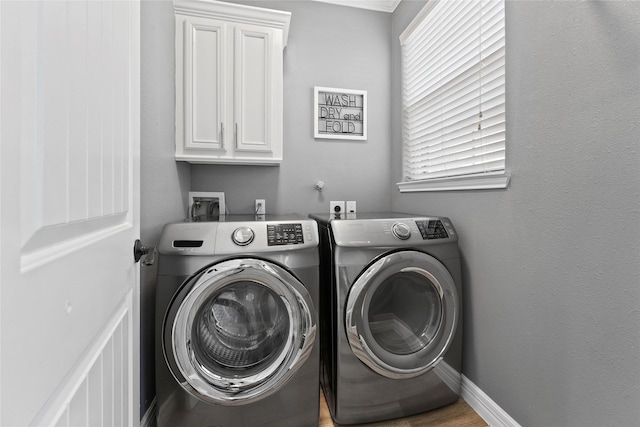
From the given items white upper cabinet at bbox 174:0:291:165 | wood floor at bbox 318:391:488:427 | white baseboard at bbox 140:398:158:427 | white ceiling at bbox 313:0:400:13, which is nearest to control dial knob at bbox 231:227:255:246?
white upper cabinet at bbox 174:0:291:165

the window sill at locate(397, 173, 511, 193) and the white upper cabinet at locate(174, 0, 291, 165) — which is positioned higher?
the white upper cabinet at locate(174, 0, 291, 165)

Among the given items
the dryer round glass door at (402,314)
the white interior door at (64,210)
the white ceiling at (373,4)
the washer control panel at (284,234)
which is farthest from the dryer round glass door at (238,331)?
the white ceiling at (373,4)

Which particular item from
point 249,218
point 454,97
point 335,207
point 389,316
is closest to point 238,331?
point 249,218

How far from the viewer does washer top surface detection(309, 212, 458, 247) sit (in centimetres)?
140

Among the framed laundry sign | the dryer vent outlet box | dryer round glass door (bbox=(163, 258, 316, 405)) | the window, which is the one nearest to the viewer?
dryer round glass door (bbox=(163, 258, 316, 405))

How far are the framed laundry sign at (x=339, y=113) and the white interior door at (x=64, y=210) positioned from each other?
5.34ft

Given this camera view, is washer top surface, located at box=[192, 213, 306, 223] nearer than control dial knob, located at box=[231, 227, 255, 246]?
No

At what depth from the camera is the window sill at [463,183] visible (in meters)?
1.36

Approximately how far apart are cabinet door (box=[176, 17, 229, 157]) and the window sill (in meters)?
1.28

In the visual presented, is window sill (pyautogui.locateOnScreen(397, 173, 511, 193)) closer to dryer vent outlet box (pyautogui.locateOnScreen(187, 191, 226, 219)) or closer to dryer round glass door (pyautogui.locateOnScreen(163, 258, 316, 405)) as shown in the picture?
dryer round glass door (pyautogui.locateOnScreen(163, 258, 316, 405))

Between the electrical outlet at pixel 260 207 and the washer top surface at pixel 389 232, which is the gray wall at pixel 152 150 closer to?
the electrical outlet at pixel 260 207

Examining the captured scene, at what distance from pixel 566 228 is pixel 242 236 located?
1.25 m

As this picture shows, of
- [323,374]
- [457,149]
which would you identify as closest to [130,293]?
[323,374]

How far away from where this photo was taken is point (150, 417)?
137 cm
